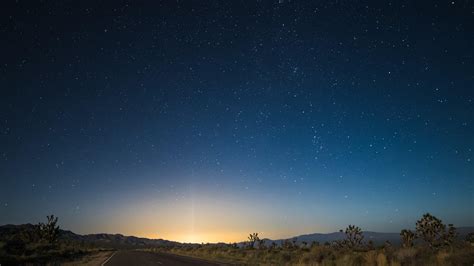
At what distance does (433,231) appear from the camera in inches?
2810

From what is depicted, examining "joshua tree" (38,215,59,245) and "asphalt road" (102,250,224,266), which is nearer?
"asphalt road" (102,250,224,266)

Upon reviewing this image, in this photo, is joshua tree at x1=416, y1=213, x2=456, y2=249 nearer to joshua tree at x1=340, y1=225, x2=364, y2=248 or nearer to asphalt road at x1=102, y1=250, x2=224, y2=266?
joshua tree at x1=340, y1=225, x2=364, y2=248

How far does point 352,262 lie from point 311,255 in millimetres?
5400

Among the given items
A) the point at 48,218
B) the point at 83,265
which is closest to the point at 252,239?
the point at 48,218

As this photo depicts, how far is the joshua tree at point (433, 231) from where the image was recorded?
7100 centimetres

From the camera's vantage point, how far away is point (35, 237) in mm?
79500

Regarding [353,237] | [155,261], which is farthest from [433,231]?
[155,261]

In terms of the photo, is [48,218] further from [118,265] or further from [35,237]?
[118,265]

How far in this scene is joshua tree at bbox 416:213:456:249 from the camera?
71000mm

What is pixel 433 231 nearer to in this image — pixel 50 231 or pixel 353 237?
pixel 353 237

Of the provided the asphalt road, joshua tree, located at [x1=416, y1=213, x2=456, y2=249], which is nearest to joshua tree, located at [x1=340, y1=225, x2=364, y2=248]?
joshua tree, located at [x1=416, y1=213, x2=456, y2=249]

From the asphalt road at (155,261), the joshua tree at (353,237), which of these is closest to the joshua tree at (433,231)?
the joshua tree at (353,237)

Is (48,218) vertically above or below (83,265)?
above

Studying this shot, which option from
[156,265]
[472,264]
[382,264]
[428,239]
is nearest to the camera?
[472,264]
